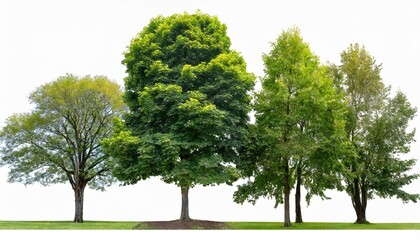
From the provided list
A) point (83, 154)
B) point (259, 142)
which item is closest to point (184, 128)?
point (259, 142)

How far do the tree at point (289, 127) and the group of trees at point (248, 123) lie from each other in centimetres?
7

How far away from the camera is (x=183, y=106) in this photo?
25.6 meters

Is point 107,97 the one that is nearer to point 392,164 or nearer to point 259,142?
point 259,142

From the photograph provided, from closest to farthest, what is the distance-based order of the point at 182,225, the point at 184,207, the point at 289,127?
the point at 182,225 < the point at 289,127 < the point at 184,207

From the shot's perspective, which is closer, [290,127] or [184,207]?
[290,127]

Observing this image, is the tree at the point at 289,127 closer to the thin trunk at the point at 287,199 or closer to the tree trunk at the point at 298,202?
the thin trunk at the point at 287,199

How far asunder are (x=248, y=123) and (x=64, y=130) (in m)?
17.7

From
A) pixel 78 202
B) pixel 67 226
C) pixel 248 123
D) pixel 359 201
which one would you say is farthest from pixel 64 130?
pixel 359 201

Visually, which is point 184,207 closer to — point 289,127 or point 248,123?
point 248,123

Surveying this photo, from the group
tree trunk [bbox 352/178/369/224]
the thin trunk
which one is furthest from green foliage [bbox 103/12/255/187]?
tree trunk [bbox 352/178/369/224]

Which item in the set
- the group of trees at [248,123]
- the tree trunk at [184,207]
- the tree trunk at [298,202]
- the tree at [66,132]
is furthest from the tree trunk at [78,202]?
the tree trunk at [298,202]

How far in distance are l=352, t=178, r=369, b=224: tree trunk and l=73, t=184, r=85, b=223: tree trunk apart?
22.6 m

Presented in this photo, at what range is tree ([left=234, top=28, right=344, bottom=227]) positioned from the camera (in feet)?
88.9

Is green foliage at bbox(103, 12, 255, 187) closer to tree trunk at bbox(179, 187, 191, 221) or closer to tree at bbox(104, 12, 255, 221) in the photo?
tree at bbox(104, 12, 255, 221)
